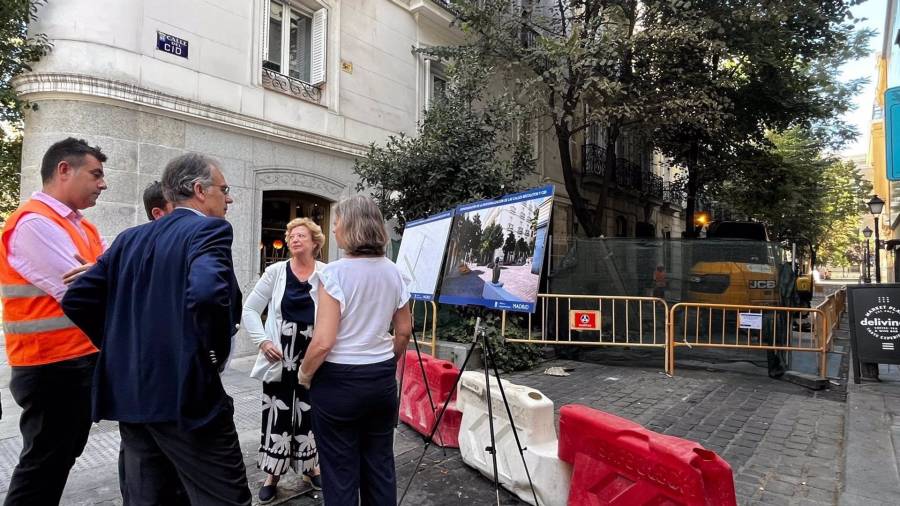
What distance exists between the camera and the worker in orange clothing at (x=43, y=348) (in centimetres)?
253

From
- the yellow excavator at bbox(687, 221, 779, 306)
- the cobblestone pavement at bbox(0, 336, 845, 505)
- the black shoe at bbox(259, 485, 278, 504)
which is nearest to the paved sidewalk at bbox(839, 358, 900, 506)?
the cobblestone pavement at bbox(0, 336, 845, 505)

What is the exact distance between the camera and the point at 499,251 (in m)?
4.04

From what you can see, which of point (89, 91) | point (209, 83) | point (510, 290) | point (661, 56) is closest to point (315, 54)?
point (209, 83)

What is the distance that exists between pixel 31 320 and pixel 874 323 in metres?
8.31

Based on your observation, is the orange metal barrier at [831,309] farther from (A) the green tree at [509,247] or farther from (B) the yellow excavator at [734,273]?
(A) the green tree at [509,247]

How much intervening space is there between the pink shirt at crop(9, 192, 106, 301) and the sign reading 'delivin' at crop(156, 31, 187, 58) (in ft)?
19.9

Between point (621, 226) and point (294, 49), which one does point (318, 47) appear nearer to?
point (294, 49)

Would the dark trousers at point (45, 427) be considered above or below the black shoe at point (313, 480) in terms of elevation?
above

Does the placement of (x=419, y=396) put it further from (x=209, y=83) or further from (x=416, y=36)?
(x=416, y=36)

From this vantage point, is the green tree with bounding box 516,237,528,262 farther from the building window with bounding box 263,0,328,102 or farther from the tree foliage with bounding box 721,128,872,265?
the tree foliage with bounding box 721,128,872,265

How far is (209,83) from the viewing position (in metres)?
8.08

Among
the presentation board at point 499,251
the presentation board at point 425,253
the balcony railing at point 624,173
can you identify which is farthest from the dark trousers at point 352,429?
the balcony railing at point 624,173

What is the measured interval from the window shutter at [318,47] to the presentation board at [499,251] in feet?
20.9

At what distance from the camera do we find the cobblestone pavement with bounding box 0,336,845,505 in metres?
3.61
